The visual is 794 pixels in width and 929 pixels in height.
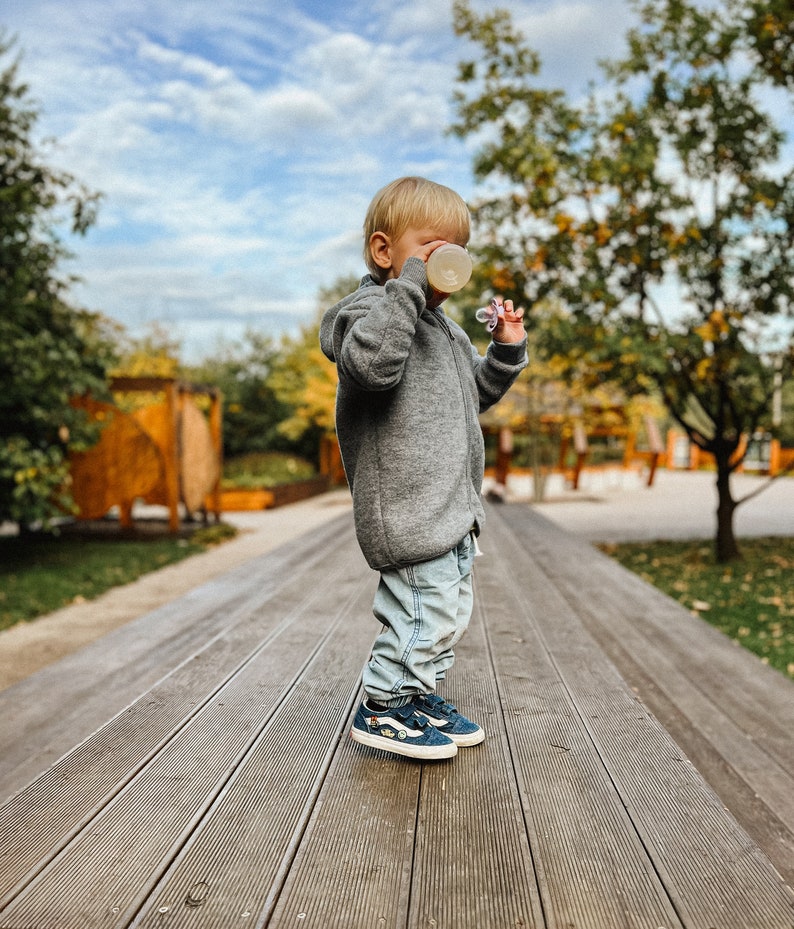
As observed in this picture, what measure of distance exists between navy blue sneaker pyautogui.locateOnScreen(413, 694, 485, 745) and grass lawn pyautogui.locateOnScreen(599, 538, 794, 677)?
331cm

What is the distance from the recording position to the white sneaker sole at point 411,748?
2.08m

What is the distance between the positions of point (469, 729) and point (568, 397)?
52.6 feet

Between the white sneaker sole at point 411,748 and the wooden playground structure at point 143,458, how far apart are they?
925 centimetres

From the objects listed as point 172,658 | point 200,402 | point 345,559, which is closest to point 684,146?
point 345,559

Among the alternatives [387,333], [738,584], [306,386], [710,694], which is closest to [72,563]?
[738,584]

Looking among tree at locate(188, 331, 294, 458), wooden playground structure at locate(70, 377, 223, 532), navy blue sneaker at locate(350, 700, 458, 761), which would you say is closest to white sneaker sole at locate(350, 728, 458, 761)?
navy blue sneaker at locate(350, 700, 458, 761)

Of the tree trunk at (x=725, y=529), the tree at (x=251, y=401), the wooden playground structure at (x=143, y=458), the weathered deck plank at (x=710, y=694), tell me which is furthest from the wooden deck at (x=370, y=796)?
the tree at (x=251, y=401)

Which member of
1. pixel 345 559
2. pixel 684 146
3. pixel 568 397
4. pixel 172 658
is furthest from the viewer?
pixel 568 397

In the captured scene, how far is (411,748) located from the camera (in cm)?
209

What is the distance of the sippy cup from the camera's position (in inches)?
75.7

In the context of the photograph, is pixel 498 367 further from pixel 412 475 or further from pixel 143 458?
pixel 143 458

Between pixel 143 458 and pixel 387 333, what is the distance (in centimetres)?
1002

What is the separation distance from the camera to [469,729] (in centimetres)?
222

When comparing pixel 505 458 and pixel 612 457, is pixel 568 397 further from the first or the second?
pixel 612 457
